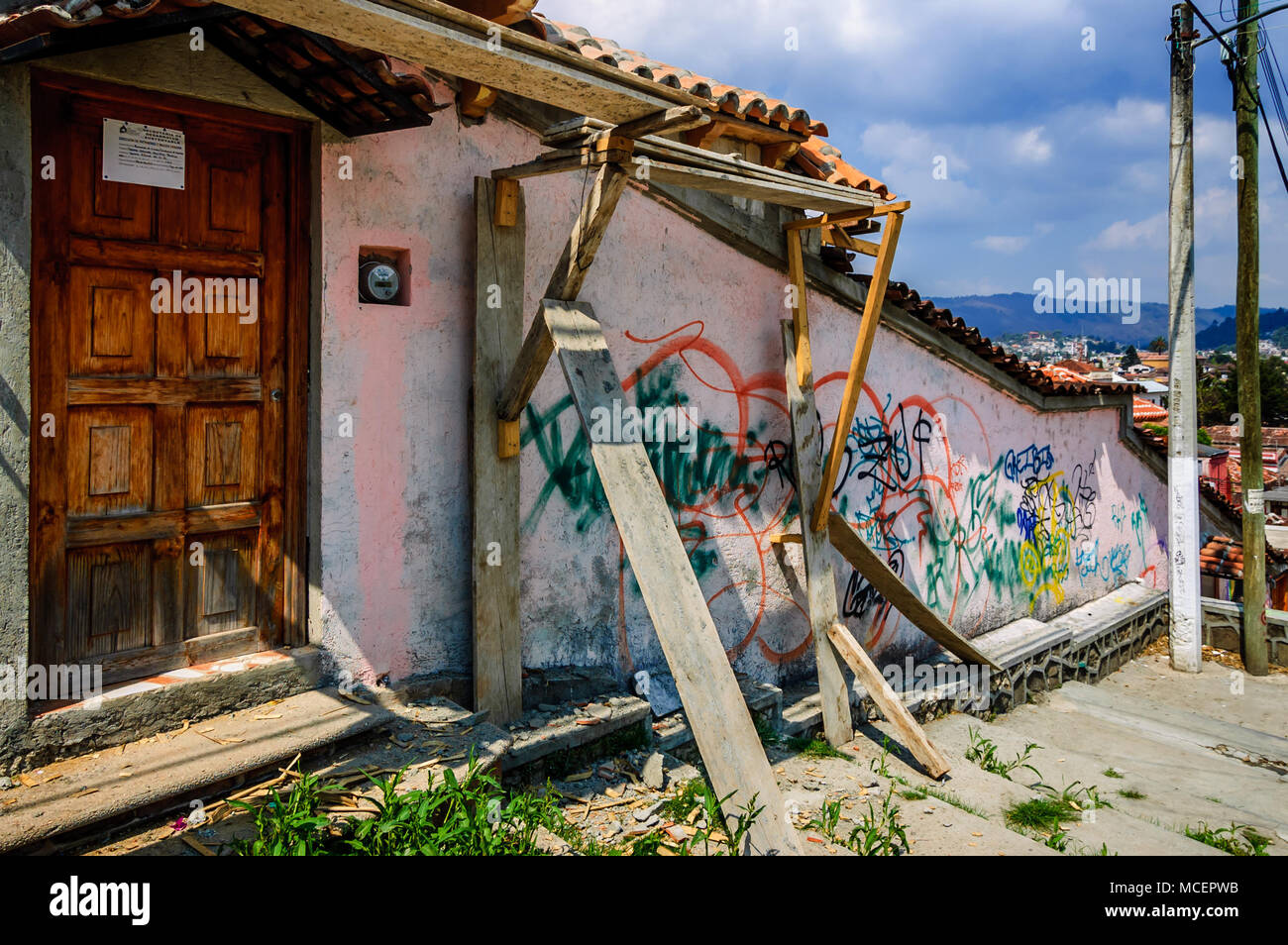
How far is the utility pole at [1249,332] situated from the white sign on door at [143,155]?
1091 cm

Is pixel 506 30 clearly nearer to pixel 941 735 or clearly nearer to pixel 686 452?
pixel 686 452

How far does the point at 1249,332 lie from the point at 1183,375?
1131 mm

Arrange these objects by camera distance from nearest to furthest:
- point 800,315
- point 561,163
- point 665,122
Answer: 1. point 665,122
2. point 561,163
3. point 800,315

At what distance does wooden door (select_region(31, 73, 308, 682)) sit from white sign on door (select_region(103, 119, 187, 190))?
0.03m

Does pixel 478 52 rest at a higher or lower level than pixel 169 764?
higher

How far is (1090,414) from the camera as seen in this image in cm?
1068

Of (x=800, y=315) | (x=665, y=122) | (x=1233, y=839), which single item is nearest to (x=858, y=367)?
(x=800, y=315)

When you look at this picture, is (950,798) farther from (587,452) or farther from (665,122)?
(665,122)

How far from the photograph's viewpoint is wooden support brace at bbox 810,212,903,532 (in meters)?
5.91

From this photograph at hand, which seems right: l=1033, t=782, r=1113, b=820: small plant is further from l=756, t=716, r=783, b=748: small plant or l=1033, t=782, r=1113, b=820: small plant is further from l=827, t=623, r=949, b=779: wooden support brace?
l=756, t=716, r=783, b=748: small plant

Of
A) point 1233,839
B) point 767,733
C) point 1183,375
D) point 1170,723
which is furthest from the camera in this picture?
point 1183,375

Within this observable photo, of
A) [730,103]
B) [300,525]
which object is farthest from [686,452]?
[300,525]

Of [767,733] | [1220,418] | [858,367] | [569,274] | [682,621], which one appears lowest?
[767,733]

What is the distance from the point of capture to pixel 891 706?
5586 mm
